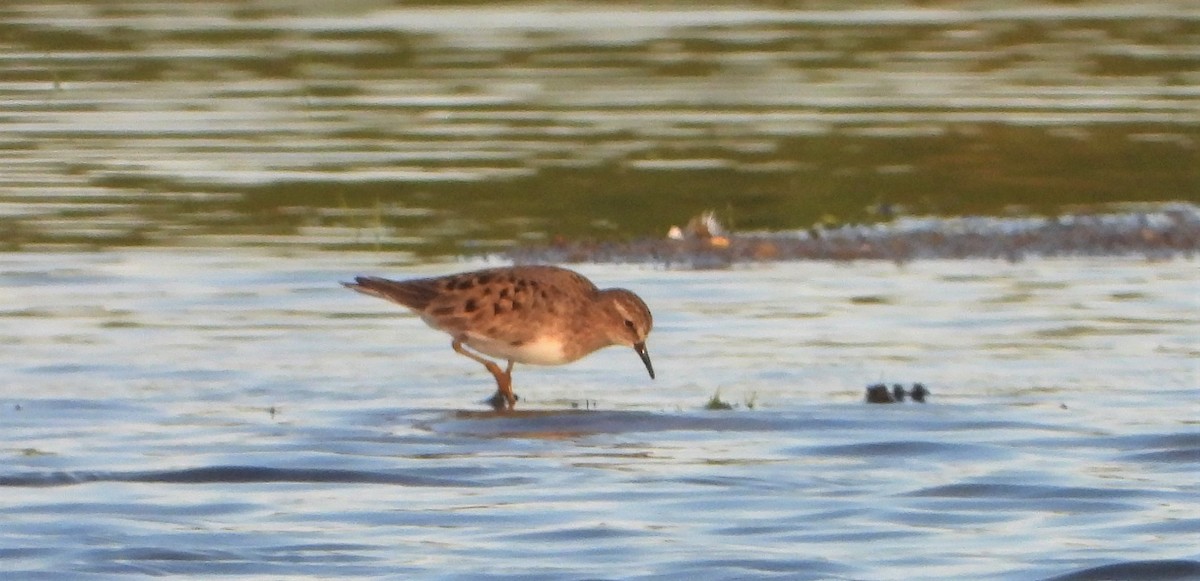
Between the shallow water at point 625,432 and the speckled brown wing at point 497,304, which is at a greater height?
the speckled brown wing at point 497,304

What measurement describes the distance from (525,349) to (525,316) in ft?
0.52

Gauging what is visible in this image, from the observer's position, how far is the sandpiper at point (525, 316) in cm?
1184

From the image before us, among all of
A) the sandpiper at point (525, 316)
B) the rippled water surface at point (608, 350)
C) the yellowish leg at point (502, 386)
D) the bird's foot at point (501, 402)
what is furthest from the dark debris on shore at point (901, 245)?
the bird's foot at point (501, 402)

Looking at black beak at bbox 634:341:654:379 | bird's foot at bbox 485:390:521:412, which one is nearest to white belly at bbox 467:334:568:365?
bird's foot at bbox 485:390:521:412

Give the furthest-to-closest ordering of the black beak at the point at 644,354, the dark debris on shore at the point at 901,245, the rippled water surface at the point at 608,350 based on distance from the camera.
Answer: the dark debris on shore at the point at 901,245, the black beak at the point at 644,354, the rippled water surface at the point at 608,350

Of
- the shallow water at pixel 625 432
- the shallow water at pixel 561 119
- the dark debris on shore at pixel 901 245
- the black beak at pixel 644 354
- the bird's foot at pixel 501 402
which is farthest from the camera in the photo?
the shallow water at pixel 561 119

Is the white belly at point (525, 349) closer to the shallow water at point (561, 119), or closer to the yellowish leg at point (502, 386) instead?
the yellowish leg at point (502, 386)

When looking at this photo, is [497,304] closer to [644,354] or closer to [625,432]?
[644,354]

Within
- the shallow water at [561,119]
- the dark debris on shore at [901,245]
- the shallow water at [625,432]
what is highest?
the shallow water at [561,119]

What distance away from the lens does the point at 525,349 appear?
38.8 ft

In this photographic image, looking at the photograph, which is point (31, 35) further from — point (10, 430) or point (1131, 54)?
point (10, 430)

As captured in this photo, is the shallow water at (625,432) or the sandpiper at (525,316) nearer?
the shallow water at (625,432)

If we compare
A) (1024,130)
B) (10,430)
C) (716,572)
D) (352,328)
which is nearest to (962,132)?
(1024,130)

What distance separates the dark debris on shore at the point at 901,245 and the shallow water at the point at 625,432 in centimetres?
56
